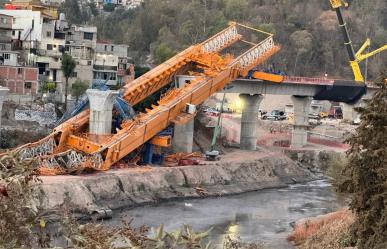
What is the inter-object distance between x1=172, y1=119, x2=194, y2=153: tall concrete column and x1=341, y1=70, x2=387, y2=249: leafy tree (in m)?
31.7

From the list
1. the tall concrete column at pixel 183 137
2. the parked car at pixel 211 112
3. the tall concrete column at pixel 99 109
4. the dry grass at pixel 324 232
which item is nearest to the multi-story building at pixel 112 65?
the parked car at pixel 211 112

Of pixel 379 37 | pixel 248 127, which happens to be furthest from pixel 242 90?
pixel 379 37

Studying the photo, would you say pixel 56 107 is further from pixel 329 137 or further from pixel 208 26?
pixel 208 26

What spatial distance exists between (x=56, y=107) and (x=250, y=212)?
21.9 m

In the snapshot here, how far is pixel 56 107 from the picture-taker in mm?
58125

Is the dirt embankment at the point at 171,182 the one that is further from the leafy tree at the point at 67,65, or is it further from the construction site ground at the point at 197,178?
the leafy tree at the point at 67,65

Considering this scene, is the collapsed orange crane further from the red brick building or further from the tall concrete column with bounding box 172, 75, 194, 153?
the red brick building

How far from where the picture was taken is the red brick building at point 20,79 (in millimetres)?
56812

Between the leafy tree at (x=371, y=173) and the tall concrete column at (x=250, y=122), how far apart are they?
126ft

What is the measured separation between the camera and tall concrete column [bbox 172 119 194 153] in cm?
5556

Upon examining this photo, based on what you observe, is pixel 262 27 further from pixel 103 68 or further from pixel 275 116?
pixel 103 68

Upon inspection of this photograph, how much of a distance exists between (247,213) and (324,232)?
10258 mm

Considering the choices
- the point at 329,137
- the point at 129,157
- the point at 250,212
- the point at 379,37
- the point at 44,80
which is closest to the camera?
the point at 250,212

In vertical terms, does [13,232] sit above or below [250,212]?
above
